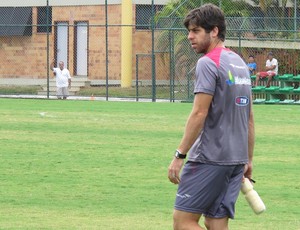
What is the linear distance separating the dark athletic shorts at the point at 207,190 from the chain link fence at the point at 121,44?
30.5m

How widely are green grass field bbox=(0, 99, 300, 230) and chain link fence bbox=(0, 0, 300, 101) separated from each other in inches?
436

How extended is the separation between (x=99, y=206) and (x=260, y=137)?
1023cm

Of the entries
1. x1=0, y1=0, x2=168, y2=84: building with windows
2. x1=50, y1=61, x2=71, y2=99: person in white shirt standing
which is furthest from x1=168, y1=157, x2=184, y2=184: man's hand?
x1=0, y1=0, x2=168, y2=84: building with windows

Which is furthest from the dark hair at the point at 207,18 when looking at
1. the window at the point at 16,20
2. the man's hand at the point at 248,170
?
the window at the point at 16,20

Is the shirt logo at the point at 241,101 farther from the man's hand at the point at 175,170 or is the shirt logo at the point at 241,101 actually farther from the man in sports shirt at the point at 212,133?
the man's hand at the point at 175,170

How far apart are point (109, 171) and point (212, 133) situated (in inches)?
327

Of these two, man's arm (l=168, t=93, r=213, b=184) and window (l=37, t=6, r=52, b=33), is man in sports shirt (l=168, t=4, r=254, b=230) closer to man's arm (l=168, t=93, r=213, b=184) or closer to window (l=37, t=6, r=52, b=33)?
man's arm (l=168, t=93, r=213, b=184)

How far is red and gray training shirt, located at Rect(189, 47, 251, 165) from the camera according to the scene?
25.9ft

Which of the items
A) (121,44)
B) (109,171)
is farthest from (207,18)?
(121,44)

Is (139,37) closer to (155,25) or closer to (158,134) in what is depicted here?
(155,25)

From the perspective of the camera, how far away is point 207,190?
26.3ft

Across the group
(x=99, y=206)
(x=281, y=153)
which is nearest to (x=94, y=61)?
(x=281, y=153)

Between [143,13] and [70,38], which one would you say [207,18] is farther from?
[143,13]

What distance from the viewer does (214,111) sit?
7965 mm
